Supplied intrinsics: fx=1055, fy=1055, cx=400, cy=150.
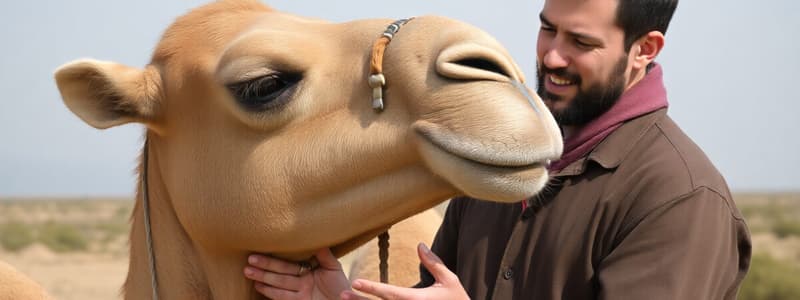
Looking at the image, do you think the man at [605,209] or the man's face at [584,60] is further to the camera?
the man's face at [584,60]

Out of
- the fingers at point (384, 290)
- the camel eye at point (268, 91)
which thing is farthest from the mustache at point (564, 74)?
the fingers at point (384, 290)

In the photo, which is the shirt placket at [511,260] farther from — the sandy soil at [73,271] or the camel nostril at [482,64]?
the sandy soil at [73,271]

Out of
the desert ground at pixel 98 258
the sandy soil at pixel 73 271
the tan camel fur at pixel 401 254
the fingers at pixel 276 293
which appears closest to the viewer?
the fingers at pixel 276 293

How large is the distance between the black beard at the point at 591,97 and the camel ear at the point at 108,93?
58.1 inches

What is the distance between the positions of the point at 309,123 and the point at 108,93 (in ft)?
2.60

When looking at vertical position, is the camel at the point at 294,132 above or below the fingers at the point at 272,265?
above

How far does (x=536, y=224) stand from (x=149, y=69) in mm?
1539

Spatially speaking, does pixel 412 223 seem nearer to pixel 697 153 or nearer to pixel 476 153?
pixel 697 153

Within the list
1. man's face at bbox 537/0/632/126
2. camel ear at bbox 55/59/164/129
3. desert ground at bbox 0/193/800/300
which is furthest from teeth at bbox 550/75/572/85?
desert ground at bbox 0/193/800/300

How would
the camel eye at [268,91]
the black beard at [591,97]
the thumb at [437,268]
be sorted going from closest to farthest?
the thumb at [437,268], the camel eye at [268,91], the black beard at [591,97]

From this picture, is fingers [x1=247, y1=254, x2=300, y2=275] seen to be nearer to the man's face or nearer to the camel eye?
the camel eye

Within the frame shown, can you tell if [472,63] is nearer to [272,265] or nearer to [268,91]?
[268,91]

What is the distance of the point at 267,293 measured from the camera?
379cm

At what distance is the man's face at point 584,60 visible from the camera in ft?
12.5
